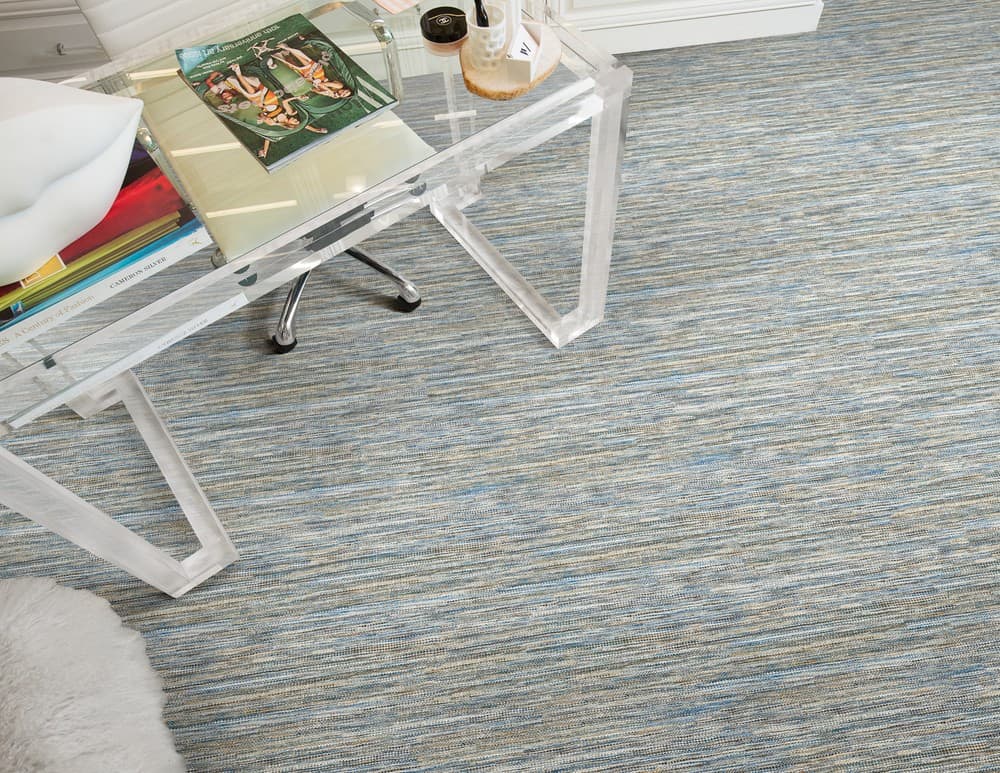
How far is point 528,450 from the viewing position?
1.83 m

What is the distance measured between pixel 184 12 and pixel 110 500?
1132 millimetres

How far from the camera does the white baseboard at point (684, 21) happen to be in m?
2.48

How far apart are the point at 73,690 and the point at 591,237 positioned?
1.38m

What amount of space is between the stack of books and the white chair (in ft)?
1.44

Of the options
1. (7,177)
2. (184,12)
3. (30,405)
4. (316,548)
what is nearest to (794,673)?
(316,548)

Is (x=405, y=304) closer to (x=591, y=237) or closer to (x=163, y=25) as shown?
(x=591, y=237)

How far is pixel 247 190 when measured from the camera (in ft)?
4.27

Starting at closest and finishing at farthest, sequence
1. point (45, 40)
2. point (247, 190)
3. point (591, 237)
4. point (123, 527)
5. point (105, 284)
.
Result: point (105, 284)
point (247, 190)
point (123, 527)
point (591, 237)
point (45, 40)

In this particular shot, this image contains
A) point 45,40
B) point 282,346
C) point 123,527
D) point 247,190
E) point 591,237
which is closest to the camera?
point 247,190

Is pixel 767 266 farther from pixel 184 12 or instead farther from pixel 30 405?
pixel 30 405

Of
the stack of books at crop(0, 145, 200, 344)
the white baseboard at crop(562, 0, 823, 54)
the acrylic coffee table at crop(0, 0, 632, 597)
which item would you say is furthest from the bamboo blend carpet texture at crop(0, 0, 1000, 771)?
the stack of books at crop(0, 145, 200, 344)

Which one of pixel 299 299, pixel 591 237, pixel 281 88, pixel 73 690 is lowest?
pixel 73 690

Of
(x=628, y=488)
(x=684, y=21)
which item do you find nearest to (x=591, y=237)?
(x=628, y=488)

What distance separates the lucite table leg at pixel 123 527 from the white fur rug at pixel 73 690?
14 centimetres
